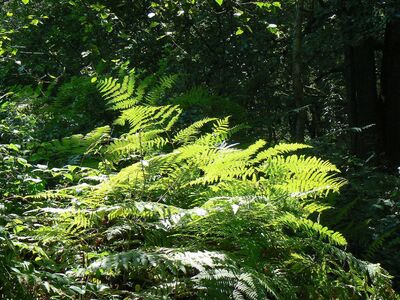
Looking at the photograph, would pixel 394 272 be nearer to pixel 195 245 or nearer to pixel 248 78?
pixel 195 245

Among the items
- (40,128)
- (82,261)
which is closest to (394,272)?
(82,261)

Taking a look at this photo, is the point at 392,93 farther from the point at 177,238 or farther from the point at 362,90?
the point at 177,238

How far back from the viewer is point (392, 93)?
8781 millimetres

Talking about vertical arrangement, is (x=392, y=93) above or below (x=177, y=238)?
above

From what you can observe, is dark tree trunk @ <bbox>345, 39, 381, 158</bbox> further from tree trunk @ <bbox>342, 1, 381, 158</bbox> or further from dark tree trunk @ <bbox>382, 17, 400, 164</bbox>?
dark tree trunk @ <bbox>382, 17, 400, 164</bbox>

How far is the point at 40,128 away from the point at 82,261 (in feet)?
8.45

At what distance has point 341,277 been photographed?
2559 millimetres

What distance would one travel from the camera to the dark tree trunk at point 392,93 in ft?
28.0

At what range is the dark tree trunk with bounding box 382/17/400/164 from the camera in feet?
28.0

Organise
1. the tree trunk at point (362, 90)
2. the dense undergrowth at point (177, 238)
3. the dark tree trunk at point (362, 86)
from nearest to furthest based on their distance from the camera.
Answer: the dense undergrowth at point (177, 238)
the tree trunk at point (362, 90)
the dark tree trunk at point (362, 86)

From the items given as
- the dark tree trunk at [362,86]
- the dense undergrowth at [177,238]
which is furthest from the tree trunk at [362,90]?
the dense undergrowth at [177,238]

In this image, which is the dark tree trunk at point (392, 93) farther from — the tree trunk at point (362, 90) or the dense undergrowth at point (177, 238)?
the dense undergrowth at point (177, 238)

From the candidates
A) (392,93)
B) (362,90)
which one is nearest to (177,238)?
(362,90)

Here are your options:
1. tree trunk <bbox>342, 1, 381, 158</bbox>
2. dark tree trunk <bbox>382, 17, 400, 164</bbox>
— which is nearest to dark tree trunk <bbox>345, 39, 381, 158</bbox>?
tree trunk <bbox>342, 1, 381, 158</bbox>
